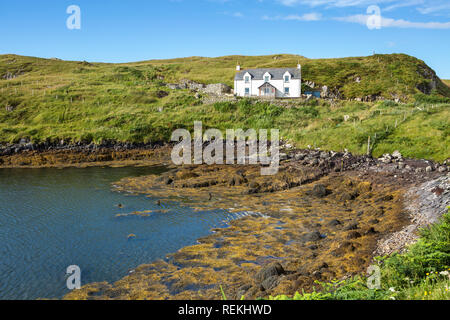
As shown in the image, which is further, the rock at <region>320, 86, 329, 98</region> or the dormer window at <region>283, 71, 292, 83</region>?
the rock at <region>320, 86, 329, 98</region>

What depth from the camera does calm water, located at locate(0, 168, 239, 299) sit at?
18.0 metres

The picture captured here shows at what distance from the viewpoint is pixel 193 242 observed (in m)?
22.5

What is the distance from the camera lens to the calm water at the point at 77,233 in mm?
17984

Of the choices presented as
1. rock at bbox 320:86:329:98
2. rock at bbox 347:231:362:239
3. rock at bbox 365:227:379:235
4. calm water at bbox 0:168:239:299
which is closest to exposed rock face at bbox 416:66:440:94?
rock at bbox 320:86:329:98

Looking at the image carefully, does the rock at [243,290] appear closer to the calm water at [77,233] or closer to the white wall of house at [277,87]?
the calm water at [77,233]

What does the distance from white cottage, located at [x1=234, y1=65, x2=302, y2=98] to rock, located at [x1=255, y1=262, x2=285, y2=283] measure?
67733mm

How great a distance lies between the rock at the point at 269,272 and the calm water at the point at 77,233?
7.07 m

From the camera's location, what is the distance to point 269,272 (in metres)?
16.3

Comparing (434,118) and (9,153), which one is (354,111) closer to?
(434,118)
